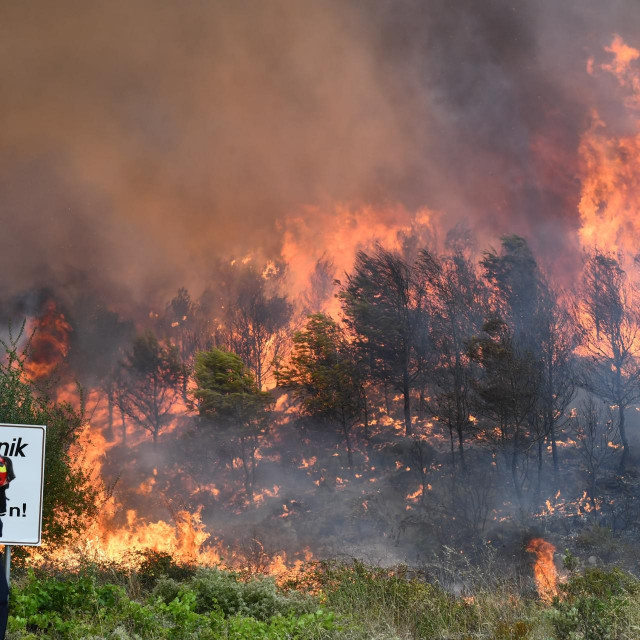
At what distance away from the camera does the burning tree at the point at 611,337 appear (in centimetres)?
3856

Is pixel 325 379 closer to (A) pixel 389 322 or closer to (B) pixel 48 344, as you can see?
(A) pixel 389 322

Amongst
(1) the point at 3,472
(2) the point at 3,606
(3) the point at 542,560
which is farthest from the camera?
(3) the point at 542,560

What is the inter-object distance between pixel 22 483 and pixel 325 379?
36578mm

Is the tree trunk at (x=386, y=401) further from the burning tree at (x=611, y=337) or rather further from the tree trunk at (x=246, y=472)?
the burning tree at (x=611, y=337)

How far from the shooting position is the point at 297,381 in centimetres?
4472

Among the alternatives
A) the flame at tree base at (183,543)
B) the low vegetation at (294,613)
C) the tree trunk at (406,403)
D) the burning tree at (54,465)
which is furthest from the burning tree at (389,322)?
the low vegetation at (294,613)

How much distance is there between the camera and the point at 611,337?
40.3m

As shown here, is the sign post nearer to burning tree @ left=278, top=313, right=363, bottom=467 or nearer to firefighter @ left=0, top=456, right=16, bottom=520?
firefighter @ left=0, top=456, right=16, bottom=520

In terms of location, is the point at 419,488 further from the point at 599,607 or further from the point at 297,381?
the point at 599,607

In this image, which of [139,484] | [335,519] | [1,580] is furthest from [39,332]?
[1,580]

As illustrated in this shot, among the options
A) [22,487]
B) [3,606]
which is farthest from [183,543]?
[3,606]

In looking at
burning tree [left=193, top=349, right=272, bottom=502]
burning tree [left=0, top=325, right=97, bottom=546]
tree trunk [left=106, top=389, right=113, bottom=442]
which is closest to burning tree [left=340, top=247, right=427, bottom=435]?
burning tree [left=193, top=349, right=272, bottom=502]

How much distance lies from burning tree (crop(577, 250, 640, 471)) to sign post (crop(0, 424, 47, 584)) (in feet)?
120

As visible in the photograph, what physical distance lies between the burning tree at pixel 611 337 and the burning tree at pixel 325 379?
50.5 ft
